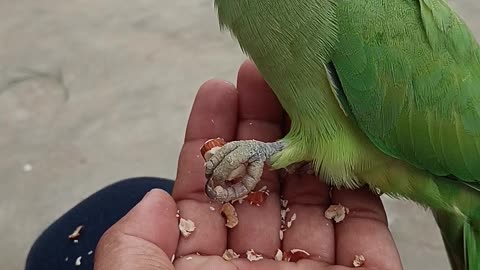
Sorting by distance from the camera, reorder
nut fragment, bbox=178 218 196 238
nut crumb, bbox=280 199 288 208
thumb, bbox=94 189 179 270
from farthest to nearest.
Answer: nut crumb, bbox=280 199 288 208
nut fragment, bbox=178 218 196 238
thumb, bbox=94 189 179 270

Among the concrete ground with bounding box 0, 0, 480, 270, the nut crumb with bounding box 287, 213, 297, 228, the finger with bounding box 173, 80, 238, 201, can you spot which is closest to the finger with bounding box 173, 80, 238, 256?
the finger with bounding box 173, 80, 238, 201

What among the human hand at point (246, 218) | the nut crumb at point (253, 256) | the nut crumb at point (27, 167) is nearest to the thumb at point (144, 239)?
the human hand at point (246, 218)

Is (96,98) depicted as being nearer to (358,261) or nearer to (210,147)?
(210,147)

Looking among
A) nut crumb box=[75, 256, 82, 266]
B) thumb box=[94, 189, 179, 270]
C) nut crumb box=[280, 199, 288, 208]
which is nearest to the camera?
thumb box=[94, 189, 179, 270]

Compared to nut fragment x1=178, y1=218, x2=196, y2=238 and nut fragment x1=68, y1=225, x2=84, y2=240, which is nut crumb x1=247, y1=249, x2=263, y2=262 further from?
nut fragment x1=68, y1=225, x2=84, y2=240

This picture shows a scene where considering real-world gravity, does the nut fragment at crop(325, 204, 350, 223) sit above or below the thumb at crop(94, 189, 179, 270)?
below

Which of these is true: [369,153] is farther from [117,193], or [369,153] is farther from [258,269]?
[117,193]

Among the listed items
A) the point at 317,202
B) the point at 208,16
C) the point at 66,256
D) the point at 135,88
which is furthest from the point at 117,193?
the point at 208,16
